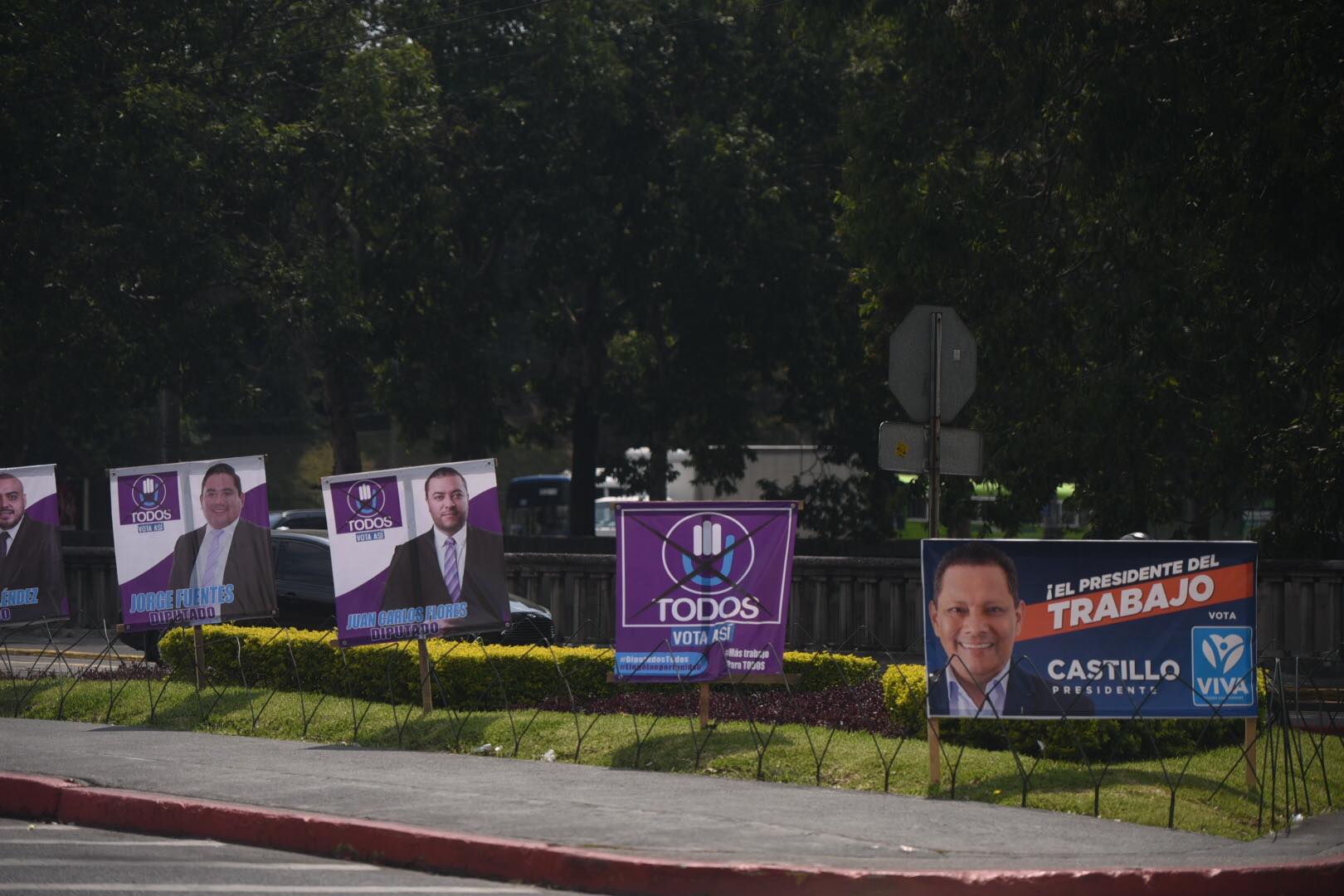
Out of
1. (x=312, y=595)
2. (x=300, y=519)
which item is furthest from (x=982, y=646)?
(x=300, y=519)

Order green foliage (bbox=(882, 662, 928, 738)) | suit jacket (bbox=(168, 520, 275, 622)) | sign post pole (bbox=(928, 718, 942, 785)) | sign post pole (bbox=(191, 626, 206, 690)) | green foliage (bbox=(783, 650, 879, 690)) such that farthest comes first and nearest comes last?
1. suit jacket (bbox=(168, 520, 275, 622))
2. sign post pole (bbox=(191, 626, 206, 690))
3. green foliage (bbox=(783, 650, 879, 690))
4. green foliage (bbox=(882, 662, 928, 738))
5. sign post pole (bbox=(928, 718, 942, 785))

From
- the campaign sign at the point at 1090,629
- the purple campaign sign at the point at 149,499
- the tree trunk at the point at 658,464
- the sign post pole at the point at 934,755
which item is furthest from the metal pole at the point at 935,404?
the tree trunk at the point at 658,464

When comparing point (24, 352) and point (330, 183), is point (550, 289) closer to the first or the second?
point (330, 183)

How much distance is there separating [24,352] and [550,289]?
451 inches

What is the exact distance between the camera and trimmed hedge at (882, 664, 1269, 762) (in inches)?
414

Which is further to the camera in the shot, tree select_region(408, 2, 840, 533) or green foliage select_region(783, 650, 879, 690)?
tree select_region(408, 2, 840, 533)

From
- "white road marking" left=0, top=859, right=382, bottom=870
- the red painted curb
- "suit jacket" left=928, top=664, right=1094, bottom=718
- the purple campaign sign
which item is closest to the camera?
the red painted curb

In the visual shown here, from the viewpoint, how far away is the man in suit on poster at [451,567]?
12883mm

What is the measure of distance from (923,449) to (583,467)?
27.1 metres

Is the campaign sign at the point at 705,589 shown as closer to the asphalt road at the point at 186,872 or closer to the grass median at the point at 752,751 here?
the grass median at the point at 752,751

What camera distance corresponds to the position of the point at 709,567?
1143cm

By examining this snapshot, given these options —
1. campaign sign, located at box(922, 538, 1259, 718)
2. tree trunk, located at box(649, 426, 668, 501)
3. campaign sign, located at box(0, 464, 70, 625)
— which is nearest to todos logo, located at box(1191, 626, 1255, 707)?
campaign sign, located at box(922, 538, 1259, 718)

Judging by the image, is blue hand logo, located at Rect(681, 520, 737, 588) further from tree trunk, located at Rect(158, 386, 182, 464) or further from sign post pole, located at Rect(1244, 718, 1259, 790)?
tree trunk, located at Rect(158, 386, 182, 464)

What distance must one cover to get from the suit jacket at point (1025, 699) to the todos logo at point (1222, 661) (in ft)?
2.25
